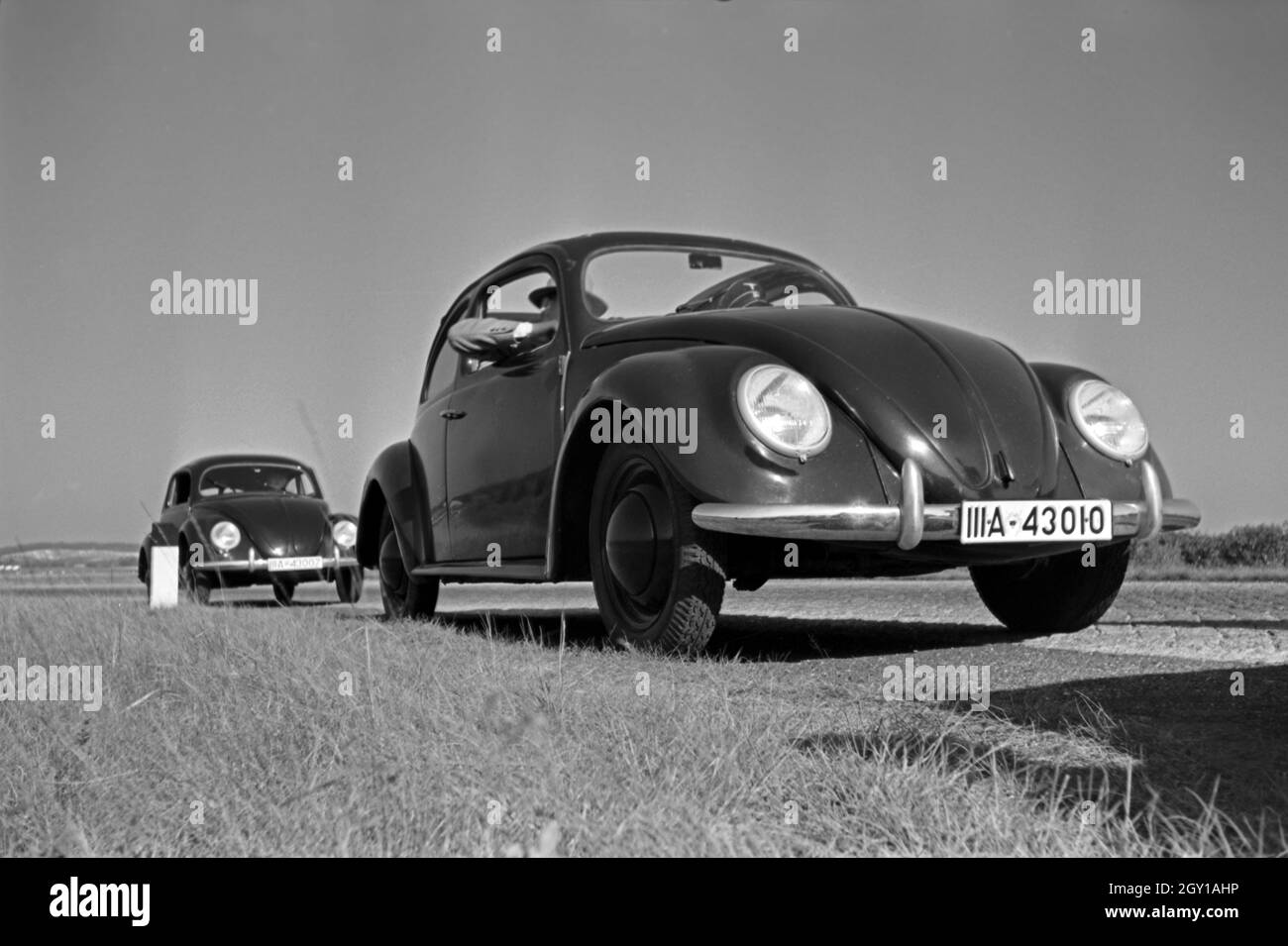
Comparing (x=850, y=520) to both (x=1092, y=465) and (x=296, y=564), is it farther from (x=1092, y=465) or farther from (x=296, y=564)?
(x=296, y=564)

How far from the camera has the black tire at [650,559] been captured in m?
4.18

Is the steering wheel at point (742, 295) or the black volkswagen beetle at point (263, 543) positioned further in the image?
the black volkswagen beetle at point (263, 543)

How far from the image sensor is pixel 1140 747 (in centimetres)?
266

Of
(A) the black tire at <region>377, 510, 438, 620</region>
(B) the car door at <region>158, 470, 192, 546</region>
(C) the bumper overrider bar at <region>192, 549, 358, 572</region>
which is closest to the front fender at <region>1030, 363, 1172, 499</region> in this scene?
(A) the black tire at <region>377, 510, 438, 620</region>

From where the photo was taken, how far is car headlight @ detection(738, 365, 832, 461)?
4.02m

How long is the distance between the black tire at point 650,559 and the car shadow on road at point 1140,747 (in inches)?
42.9

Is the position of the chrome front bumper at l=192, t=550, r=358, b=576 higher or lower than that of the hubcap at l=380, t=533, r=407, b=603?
lower

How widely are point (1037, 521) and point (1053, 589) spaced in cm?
108

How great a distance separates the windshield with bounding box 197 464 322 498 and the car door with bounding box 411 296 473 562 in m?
6.37

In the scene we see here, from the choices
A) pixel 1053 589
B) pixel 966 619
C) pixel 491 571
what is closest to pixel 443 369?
pixel 491 571

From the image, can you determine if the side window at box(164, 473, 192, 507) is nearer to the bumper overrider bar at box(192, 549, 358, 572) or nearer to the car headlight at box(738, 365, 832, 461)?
the bumper overrider bar at box(192, 549, 358, 572)

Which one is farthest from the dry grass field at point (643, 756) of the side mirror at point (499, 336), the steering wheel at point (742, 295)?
the steering wheel at point (742, 295)

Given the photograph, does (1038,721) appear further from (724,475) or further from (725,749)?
(724,475)

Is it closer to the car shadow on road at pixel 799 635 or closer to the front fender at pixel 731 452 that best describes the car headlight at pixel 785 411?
the front fender at pixel 731 452
